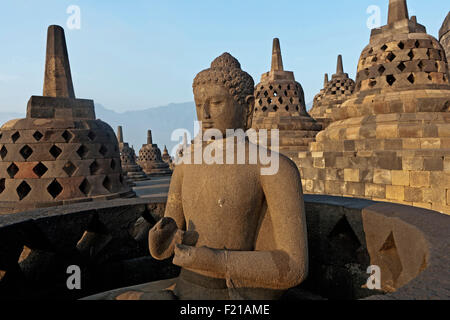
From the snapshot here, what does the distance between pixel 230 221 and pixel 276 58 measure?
1246cm

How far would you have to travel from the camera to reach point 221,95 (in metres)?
2.02

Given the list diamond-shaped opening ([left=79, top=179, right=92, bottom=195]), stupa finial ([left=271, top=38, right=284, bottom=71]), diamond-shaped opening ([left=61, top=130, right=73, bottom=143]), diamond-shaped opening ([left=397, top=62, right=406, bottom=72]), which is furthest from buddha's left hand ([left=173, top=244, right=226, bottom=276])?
stupa finial ([left=271, top=38, right=284, bottom=71])

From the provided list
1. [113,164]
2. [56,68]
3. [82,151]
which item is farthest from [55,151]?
[56,68]

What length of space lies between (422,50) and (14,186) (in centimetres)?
829

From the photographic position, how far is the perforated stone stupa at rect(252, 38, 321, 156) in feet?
34.7

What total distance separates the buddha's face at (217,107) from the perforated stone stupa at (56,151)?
14.4ft

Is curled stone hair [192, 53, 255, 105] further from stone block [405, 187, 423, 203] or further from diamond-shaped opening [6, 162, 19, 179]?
diamond-shaped opening [6, 162, 19, 179]

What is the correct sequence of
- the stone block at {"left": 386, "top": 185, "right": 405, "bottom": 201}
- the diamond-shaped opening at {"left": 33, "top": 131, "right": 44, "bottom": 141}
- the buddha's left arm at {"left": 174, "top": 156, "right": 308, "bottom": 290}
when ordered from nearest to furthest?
the buddha's left arm at {"left": 174, "top": 156, "right": 308, "bottom": 290} → the stone block at {"left": 386, "top": 185, "right": 405, "bottom": 201} → the diamond-shaped opening at {"left": 33, "top": 131, "right": 44, "bottom": 141}

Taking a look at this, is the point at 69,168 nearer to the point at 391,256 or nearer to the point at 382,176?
the point at 391,256

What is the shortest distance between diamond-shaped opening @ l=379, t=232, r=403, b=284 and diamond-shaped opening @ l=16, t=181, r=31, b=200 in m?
5.73

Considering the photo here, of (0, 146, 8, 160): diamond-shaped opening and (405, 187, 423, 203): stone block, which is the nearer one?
(405, 187, 423, 203): stone block

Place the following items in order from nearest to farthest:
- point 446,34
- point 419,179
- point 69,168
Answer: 1. point 419,179
2. point 69,168
3. point 446,34

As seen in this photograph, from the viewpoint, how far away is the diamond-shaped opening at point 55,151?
5.55 metres

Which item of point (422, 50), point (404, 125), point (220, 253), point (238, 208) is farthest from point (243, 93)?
point (422, 50)
